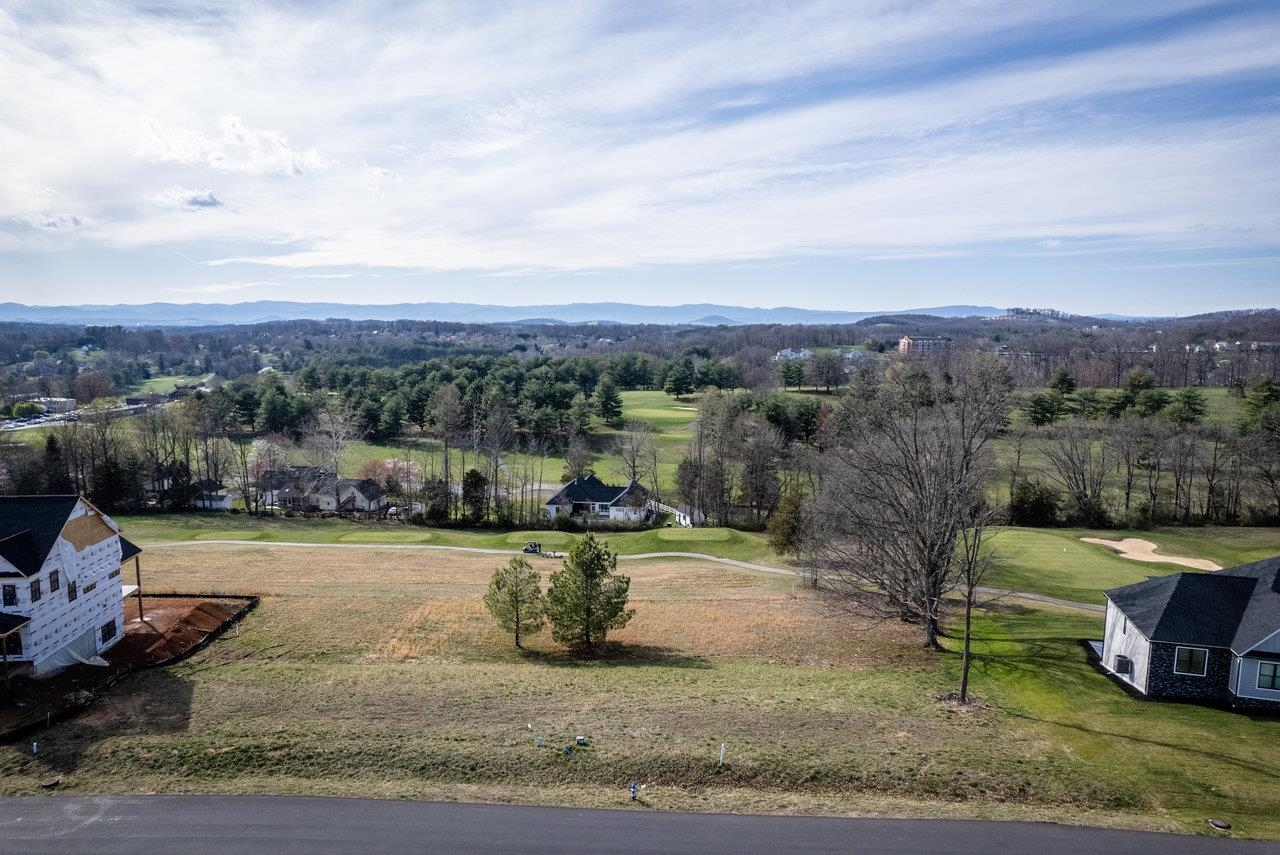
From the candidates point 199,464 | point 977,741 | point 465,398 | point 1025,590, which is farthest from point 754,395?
point 977,741

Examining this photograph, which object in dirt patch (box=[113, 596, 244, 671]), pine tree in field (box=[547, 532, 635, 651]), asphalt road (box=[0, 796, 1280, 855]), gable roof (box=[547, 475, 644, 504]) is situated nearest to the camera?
asphalt road (box=[0, 796, 1280, 855])

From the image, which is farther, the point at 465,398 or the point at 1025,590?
the point at 465,398

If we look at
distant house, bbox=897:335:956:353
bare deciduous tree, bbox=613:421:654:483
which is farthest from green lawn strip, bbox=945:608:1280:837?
distant house, bbox=897:335:956:353

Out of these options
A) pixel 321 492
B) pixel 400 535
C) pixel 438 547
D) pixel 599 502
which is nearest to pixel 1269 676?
pixel 438 547

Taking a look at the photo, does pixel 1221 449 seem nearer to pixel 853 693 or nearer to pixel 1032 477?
pixel 1032 477

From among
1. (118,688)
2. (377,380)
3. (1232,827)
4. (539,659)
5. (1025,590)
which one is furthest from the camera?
(377,380)

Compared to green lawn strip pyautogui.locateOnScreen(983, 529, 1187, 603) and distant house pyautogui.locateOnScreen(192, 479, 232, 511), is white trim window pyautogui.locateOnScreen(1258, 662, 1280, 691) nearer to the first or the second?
green lawn strip pyautogui.locateOnScreen(983, 529, 1187, 603)
